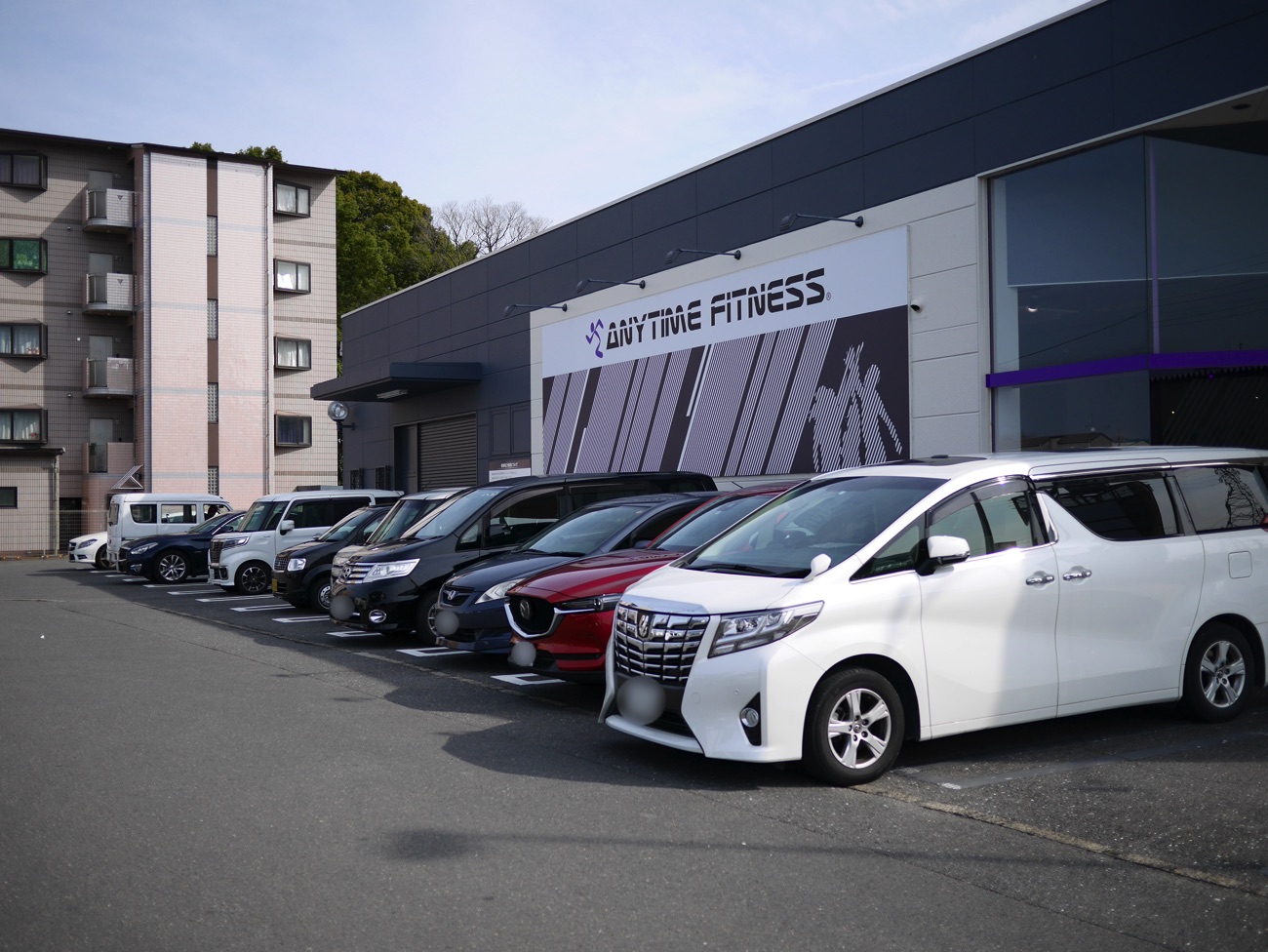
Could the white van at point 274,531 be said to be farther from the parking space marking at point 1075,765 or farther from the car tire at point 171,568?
the parking space marking at point 1075,765

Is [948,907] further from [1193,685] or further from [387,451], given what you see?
[387,451]

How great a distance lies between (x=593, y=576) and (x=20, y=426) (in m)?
42.7

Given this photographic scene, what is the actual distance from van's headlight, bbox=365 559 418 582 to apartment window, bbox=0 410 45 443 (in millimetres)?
37543

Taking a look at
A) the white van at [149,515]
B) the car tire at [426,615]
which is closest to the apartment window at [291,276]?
the white van at [149,515]

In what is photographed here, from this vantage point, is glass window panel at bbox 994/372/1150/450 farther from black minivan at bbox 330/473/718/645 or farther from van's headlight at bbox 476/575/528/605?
van's headlight at bbox 476/575/528/605

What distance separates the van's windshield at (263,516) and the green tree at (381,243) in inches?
1274

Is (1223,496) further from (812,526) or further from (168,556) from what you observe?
(168,556)

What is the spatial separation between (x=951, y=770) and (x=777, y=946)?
292 cm

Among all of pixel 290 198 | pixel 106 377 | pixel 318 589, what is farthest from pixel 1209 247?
pixel 106 377

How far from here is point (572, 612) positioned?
28.4 ft

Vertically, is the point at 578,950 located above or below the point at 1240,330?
below

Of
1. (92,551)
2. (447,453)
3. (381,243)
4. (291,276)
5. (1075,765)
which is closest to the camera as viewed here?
(1075,765)

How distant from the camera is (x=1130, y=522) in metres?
7.48

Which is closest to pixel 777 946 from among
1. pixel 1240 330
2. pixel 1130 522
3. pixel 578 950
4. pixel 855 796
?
pixel 578 950
